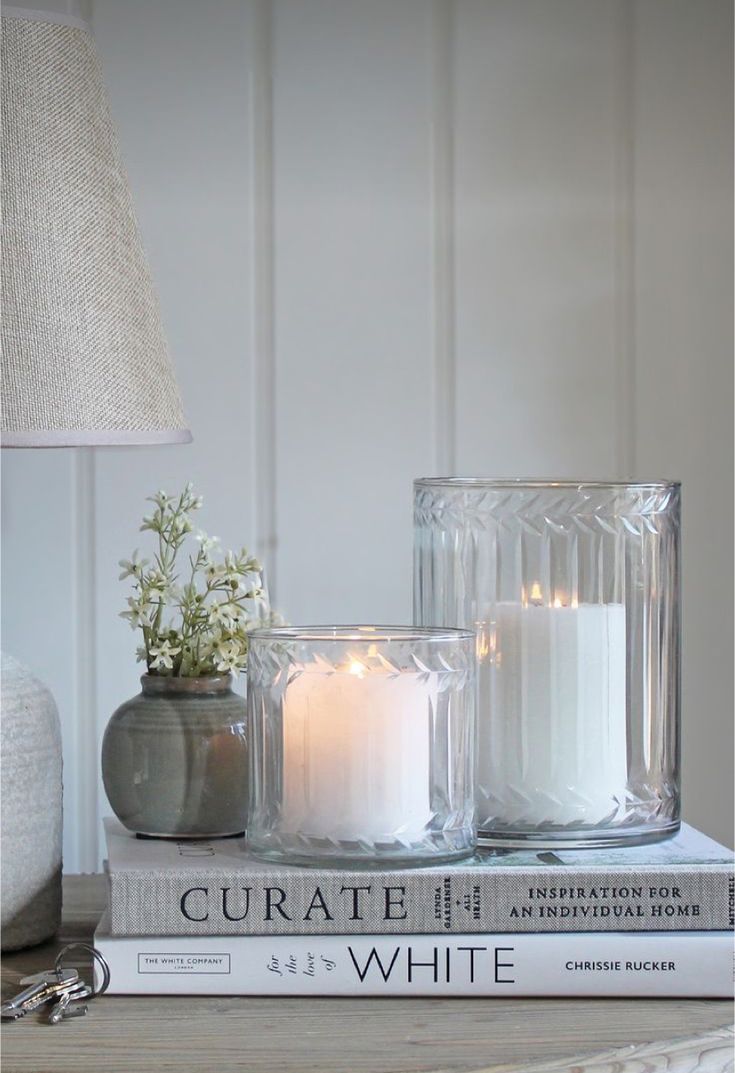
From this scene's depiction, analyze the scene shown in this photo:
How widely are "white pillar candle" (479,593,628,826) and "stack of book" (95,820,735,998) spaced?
0.24ft

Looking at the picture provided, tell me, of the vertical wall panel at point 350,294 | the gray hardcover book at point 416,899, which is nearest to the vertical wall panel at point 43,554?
the vertical wall panel at point 350,294

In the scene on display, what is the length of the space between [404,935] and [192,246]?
0.62 metres

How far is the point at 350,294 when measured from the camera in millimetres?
1117

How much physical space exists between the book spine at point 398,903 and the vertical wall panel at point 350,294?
1.34 feet

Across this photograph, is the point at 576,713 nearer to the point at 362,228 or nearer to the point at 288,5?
the point at 362,228

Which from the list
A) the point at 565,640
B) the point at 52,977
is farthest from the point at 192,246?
the point at 52,977

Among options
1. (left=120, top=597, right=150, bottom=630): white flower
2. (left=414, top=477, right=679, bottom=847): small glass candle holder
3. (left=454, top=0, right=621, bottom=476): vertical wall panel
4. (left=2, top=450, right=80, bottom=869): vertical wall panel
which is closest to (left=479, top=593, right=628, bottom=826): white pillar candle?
(left=414, top=477, right=679, bottom=847): small glass candle holder

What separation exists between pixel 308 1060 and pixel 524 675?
27cm

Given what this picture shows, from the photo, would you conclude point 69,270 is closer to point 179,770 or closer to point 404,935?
point 179,770

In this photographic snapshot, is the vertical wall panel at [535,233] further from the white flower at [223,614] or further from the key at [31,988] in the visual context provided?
the key at [31,988]

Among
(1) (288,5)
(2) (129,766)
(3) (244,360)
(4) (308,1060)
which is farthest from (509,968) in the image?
(1) (288,5)

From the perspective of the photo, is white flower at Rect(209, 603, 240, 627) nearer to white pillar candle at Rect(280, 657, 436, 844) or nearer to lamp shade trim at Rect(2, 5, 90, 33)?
white pillar candle at Rect(280, 657, 436, 844)

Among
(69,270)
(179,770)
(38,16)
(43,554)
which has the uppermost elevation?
(38,16)

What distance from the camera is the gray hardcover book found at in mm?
725
